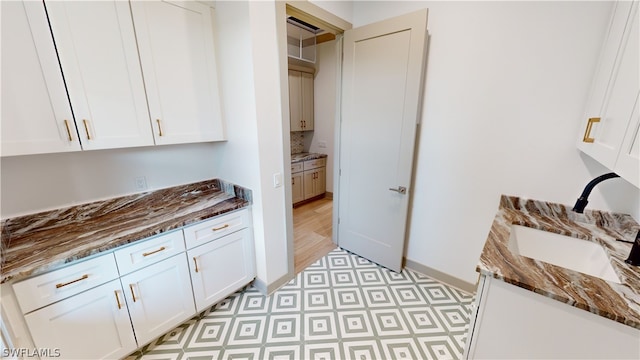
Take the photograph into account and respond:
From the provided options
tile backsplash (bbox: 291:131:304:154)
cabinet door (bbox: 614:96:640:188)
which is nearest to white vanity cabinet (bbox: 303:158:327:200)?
tile backsplash (bbox: 291:131:304:154)

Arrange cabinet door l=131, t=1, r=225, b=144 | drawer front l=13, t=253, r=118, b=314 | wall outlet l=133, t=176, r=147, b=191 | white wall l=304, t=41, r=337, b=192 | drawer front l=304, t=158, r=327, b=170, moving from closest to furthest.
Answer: drawer front l=13, t=253, r=118, b=314 → cabinet door l=131, t=1, r=225, b=144 → wall outlet l=133, t=176, r=147, b=191 → white wall l=304, t=41, r=337, b=192 → drawer front l=304, t=158, r=327, b=170

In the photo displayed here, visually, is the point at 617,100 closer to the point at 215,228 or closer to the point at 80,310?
the point at 215,228

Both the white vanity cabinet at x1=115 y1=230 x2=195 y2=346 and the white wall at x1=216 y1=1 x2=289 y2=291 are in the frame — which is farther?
the white wall at x1=216 y1=1 x2=289 y2=291

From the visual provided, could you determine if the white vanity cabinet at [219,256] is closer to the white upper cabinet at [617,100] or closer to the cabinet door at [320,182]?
the white upper cabinet at [617,100]

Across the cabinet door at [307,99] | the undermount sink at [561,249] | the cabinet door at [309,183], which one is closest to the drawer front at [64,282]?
the undermount sink at [561,249]

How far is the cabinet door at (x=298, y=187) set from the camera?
377cm

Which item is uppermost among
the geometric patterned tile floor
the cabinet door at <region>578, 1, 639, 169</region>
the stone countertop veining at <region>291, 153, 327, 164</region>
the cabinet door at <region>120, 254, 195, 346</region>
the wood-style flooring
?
the cabinet door at <region>578, 1, 639, 169</region>

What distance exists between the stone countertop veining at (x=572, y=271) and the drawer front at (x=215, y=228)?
1528mm

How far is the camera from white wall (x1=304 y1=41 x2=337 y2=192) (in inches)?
151

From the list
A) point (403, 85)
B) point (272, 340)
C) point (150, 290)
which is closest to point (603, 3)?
point (403, 85)

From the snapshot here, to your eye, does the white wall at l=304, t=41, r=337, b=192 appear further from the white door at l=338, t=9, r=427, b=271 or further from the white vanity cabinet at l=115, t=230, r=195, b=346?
the white vanity cabinet at l=115, t=230, r=195, b=346

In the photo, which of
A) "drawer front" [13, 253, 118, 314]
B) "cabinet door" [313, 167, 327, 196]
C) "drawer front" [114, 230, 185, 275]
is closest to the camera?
"drawer front" [13, 253, 118, 314]

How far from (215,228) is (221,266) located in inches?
12.2

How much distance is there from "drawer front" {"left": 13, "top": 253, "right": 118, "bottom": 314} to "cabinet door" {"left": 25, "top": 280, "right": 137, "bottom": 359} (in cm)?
3
